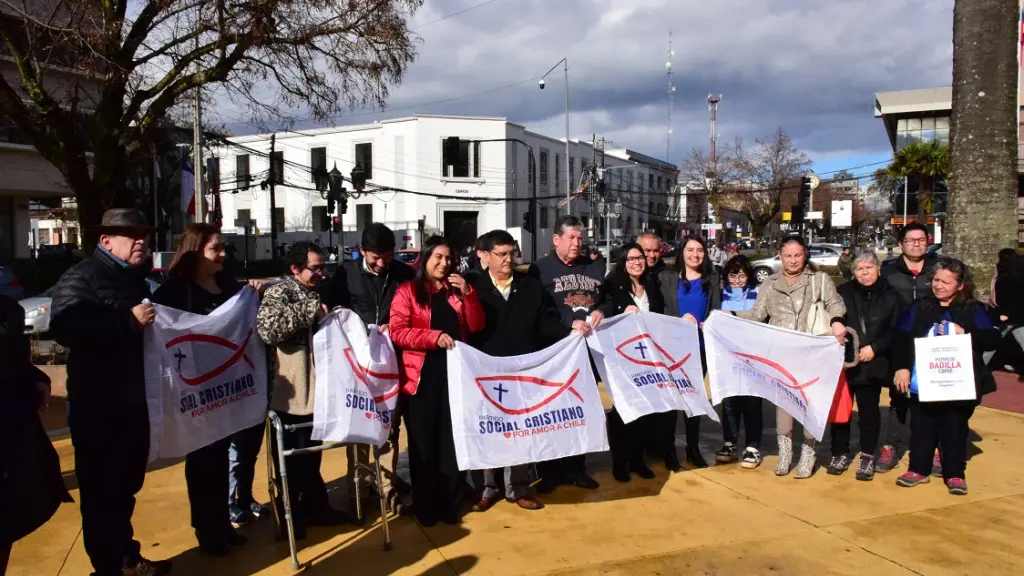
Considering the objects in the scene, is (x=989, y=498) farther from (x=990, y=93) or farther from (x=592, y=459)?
(x=990, y=93)

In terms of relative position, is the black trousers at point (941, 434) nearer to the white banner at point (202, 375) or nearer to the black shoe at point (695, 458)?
the black shoe at point (695, 458)

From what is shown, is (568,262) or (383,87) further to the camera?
(383,87)

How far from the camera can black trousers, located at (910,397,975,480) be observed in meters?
5.42

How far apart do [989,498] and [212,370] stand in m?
5.26

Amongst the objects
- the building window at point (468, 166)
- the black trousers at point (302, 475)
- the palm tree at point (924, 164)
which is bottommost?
the black trousers at point (302, 475)

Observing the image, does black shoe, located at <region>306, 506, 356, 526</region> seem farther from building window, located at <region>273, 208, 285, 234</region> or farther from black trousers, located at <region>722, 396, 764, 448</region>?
building window, located at <region>273, 208, 285, 234</region>

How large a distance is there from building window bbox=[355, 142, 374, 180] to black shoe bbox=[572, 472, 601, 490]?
143 ft

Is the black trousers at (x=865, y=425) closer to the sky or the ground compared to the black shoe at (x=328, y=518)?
closer to the sky

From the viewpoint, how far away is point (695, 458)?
611 cm

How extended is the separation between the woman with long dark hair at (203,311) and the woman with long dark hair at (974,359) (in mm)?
4691

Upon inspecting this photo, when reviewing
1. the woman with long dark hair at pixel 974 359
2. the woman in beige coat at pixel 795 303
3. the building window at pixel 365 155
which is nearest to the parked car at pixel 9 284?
the woman in beige coat at pixel 795 303

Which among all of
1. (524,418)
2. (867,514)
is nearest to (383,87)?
(524,418)

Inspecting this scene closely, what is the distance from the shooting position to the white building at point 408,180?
4597cm

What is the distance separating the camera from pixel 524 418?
4.96 meters
